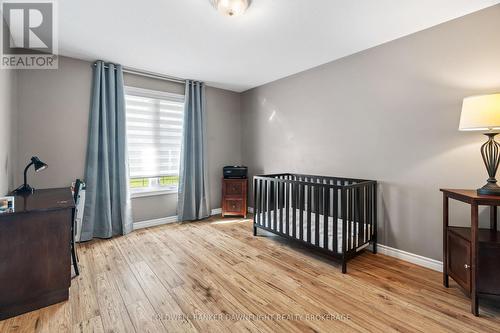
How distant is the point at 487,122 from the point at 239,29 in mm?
2103

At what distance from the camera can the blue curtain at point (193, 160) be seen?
12.1ft

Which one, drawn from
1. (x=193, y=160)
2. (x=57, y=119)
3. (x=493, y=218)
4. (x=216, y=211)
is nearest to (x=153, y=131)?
(x=193, y=160)

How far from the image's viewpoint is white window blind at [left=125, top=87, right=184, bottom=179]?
3.35m

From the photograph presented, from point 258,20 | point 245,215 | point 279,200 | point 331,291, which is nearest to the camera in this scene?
point 331,291

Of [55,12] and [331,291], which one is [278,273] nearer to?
[331,291]

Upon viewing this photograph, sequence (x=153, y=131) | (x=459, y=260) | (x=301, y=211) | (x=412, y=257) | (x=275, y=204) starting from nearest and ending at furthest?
1. (x=459, y=260)
2. (x=412, y=257)
3. (x=301, y=211)
4. (x=275, y=204)
5. (x=153, y=131)

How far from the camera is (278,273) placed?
2.12 m

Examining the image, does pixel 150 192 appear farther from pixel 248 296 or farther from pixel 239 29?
pixel 239 29

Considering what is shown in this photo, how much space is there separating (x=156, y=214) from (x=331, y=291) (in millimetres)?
2749

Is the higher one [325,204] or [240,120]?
[240,120]

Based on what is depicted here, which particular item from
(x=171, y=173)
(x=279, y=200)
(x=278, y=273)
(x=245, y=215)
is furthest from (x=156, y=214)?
(x=278, y=273)

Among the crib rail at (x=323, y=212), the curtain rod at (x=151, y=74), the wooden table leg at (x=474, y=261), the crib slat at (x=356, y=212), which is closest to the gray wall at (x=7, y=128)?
the curtain rod at (x=151, y=74)

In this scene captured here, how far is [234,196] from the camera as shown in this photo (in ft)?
12.9

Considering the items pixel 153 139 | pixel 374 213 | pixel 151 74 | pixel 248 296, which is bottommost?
pixel 248 296
